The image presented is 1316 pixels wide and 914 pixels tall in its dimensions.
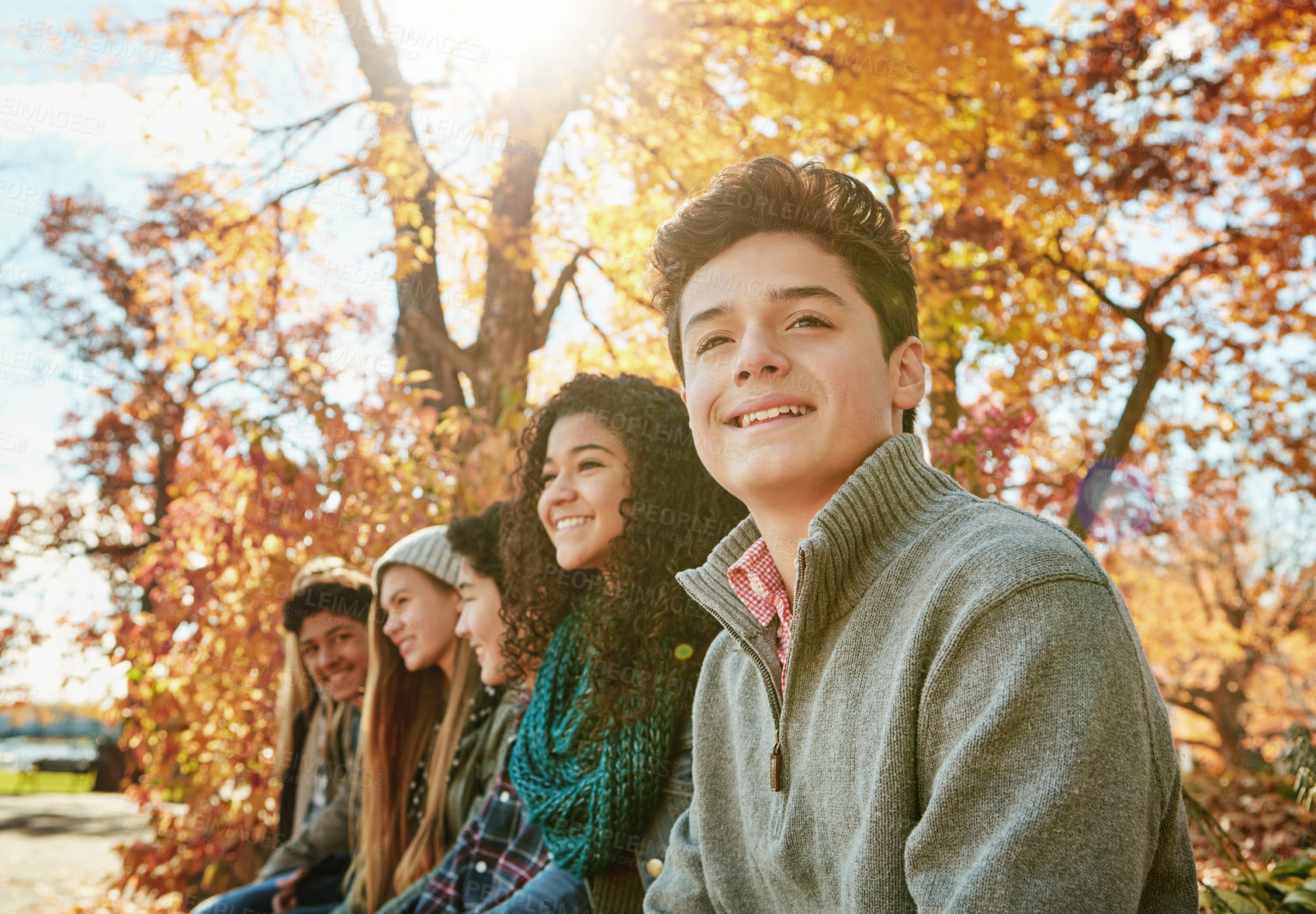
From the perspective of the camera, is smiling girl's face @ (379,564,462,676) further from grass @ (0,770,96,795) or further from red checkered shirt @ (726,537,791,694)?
grass @ (0,770,96,795)

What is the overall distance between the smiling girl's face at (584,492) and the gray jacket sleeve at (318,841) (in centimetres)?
205

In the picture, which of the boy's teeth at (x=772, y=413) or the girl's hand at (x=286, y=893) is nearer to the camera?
the boy's teeth at (x=772, y=413)

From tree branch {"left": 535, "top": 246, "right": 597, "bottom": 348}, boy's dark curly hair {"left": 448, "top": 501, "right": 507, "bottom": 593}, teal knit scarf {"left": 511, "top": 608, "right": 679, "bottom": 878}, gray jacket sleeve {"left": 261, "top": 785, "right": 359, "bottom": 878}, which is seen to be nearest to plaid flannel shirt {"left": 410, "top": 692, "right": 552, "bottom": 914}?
teal knit scarf {"left": 511, "top": 608, "right": 679, "bottom": 878}

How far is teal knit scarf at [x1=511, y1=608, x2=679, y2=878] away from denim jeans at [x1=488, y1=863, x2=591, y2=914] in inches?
2.3

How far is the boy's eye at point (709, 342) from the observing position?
1748 mm

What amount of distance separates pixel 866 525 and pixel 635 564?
4.27ft

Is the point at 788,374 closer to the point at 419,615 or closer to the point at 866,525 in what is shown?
the point at 866,525

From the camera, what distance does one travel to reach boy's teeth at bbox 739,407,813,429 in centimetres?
160

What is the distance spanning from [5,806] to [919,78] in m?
16.5

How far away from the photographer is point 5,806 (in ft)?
46.9

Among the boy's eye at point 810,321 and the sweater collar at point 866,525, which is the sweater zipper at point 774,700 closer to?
the sweater collar at point 866,525

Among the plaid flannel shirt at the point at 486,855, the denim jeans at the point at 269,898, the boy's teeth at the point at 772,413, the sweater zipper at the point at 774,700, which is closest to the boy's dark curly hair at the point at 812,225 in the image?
the boy's teeth at the point at 772,413

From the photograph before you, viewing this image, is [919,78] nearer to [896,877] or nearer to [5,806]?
[896,877]

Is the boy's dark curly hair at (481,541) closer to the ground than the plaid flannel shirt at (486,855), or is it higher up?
higher up
